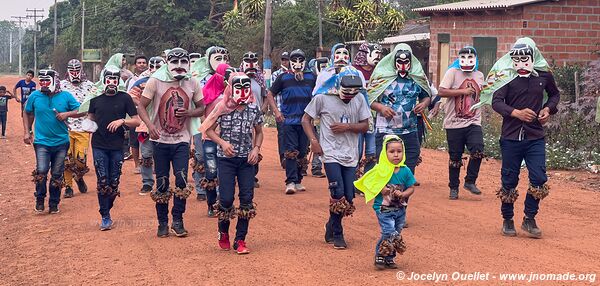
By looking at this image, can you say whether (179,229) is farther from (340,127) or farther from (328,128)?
(340,127)

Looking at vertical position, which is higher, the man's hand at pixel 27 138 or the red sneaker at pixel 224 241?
the man's hand at pixel 27 138

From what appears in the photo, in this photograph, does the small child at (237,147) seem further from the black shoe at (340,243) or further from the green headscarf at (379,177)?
the green headscarf at (379,177)

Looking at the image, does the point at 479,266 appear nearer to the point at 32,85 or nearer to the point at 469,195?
the point at 469,195

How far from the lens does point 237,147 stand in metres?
9.02

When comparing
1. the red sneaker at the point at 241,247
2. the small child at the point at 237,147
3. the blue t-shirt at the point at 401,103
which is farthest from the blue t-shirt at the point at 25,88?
the red sneaker at the point at 241,247

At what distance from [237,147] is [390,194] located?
169 centimetres

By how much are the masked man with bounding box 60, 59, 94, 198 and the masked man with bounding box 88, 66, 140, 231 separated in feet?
9.13

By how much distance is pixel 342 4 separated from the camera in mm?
41969

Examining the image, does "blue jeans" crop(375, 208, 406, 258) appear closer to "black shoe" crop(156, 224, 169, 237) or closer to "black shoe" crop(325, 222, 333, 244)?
"black shoe" crop(325, 222, 333, 244)

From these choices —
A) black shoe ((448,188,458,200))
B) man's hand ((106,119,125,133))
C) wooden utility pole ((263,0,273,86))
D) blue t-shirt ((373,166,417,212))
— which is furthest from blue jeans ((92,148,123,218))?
wooden utility pole ((263,0,273,86))

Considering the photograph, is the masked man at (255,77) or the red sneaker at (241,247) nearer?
the red sneaker at (241,247)

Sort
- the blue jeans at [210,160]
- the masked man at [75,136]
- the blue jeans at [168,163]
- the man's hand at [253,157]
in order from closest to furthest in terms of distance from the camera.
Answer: the man's hand at [253,157] → the blue jeans at [168,163] → the blue jeans at [210,160] → the masked man at [75,136]

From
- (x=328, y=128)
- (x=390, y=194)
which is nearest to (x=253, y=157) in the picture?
(x=328, y=128)

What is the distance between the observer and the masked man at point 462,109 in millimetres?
12242
